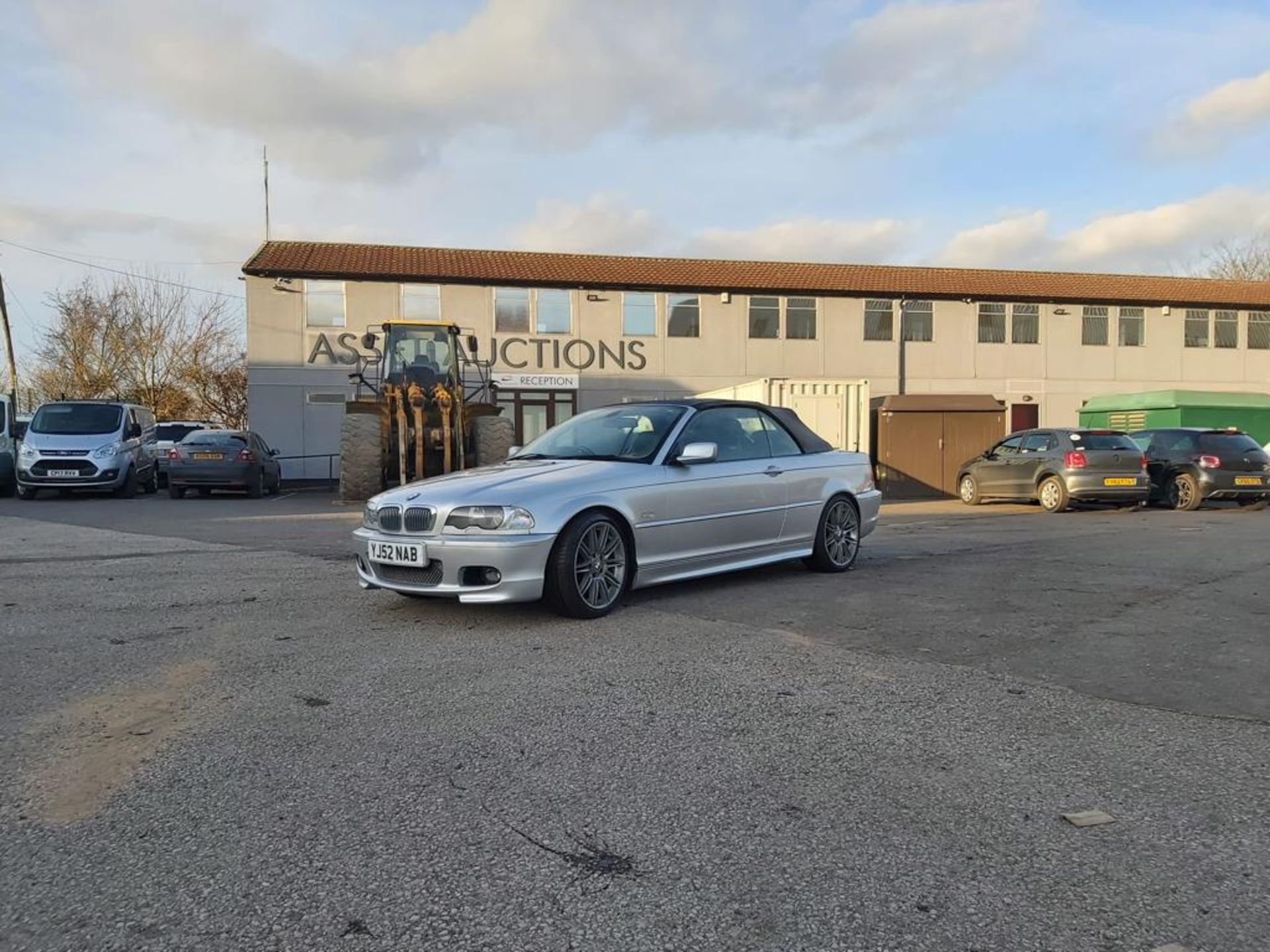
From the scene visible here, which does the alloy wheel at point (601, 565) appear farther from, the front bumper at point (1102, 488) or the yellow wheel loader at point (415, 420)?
the front bumper at point (1102, 488)

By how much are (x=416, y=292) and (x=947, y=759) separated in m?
24.4

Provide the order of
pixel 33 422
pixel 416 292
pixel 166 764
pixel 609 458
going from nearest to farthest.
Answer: pixel 166 764
pixel 609 458
pixel 33 422
pixel 416 292

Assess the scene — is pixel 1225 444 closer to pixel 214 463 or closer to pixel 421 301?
pixel 214 463

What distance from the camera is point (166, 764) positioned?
335 cm

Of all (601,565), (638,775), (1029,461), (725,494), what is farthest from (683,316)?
(638,775)

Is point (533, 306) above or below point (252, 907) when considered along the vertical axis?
above

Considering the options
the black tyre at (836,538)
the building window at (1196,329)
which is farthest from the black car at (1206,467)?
the building window at (1196,329)

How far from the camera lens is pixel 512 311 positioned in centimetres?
2636

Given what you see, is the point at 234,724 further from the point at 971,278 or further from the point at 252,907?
the point at 971,278

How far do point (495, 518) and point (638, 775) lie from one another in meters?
2.61

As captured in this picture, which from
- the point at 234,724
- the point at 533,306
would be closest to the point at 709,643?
the point at 234,724

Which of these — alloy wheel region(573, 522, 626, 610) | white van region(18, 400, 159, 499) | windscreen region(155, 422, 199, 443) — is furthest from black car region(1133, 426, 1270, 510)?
windscreen region(155, 422, 199, 443)

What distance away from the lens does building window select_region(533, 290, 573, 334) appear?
26469 millimetres

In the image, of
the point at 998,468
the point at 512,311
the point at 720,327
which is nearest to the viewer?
the point at 998,468
